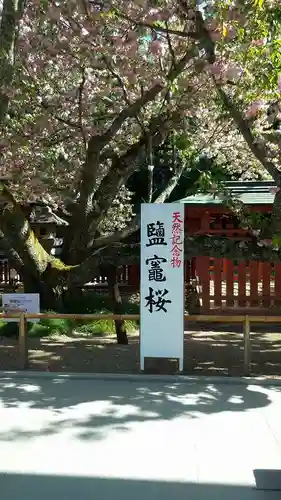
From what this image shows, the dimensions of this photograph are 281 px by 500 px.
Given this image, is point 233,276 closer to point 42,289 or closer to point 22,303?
point 42,289

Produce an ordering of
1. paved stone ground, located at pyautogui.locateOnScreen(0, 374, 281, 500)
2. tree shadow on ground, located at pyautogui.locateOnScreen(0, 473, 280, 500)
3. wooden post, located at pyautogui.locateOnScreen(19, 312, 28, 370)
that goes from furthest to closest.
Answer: wooden post, located at pyautogui.locateOnScreen(19, 312, 28, 370)
paved stone ground, located at pyautogui.locateOnScreen(0, 374, 281, 500)
tree shadow on ground, located at pyautogui.locateOnScreen(0, 473, 280, 500)

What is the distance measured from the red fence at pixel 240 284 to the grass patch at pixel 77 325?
181 cm

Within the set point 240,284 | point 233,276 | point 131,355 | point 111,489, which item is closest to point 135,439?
point 111,489

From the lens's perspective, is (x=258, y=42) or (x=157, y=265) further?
(x=258, y=42)

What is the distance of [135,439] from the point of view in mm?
4254

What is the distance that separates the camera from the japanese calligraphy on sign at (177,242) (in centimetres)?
631

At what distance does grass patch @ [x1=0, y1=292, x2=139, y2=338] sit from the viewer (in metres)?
9.76

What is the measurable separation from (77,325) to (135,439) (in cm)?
662

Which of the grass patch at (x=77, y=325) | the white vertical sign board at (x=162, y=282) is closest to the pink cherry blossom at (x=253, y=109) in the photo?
the white vertical sign board at (x=162, y=282)

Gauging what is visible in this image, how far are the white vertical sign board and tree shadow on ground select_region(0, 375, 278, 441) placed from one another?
58 centimetres

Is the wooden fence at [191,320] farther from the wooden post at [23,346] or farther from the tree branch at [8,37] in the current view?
the tree branch at [8,37]

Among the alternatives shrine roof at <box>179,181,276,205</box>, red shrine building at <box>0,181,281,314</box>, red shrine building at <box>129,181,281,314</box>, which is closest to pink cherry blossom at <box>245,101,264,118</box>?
red shrine building at <box>0,181,281,314</box>

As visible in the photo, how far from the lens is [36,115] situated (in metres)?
9.31

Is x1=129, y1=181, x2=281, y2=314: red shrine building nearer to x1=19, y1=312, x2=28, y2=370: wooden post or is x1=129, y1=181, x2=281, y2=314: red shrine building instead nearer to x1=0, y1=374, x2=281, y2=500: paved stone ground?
x1=0, y1=374, x2=281, y2=500: paved stone ground
